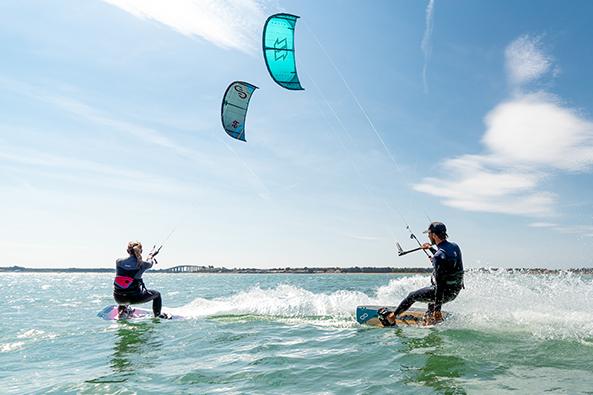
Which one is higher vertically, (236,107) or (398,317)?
(236,107)

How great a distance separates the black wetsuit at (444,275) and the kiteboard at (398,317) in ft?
2.61

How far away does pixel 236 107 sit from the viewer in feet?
52.8

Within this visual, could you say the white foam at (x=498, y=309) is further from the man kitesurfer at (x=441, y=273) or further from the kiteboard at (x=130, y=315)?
the kiteboard at (x=130, y=315)

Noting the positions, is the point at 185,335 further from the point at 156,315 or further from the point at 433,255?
the point at 433,255

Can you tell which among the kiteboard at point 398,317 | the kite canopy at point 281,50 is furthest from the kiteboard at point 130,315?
the kite canopy at point 281,50

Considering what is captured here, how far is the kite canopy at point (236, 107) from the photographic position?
52.1 ft

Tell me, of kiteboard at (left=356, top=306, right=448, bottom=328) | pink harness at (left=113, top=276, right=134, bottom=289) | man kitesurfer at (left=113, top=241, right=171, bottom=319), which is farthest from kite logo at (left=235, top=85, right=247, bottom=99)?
kiteboard at (left=356, top=306, right=448, bottom=328)

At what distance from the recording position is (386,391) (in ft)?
18.5

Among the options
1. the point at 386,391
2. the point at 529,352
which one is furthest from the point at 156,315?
the point at 529,352

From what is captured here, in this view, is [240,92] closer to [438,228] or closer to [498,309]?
[438,228]

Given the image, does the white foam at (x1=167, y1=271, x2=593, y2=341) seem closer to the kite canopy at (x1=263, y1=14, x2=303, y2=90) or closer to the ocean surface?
the ocean surface

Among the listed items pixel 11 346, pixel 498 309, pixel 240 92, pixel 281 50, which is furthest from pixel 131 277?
pixel 498 309

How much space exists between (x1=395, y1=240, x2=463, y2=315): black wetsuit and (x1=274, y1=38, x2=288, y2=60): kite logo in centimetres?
802

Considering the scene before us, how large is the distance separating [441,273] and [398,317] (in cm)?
203
